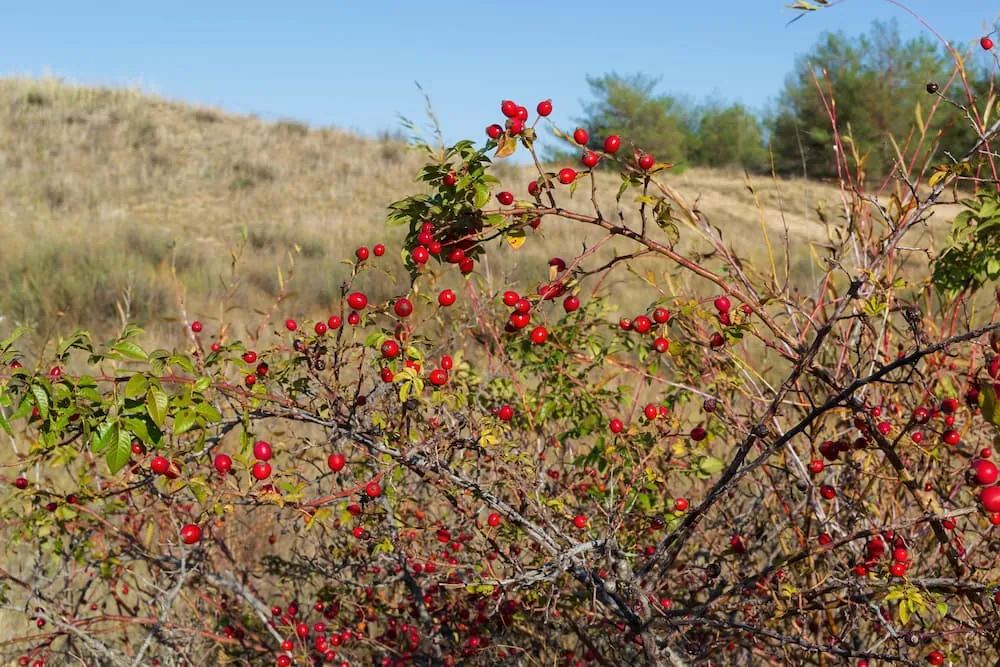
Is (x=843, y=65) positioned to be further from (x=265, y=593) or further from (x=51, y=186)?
(x=265, y=593)

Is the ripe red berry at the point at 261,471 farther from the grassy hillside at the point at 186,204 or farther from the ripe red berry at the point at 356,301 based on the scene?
the grassy hillside at the point at 186,204

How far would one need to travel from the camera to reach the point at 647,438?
2441 millimetres

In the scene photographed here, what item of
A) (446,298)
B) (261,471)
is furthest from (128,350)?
(446,298)

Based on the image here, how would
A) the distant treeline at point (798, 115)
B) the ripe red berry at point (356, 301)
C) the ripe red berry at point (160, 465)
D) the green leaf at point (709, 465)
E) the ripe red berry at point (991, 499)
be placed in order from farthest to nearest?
the distant treeline at point (798, 115), the green leaf at point (709, 465), the ripe red berry at point (356, 301), the ripe red berry at point (160, 465), the ripe red berry at point (991, 499)

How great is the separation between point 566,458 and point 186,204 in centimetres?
1621

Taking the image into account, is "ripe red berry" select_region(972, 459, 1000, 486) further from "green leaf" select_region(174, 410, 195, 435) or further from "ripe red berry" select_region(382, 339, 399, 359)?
"green leaf" select_region(174, 410, 195, 435)

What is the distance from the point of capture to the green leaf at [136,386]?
1.30 m

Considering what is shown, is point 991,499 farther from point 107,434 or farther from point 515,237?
point 107,434

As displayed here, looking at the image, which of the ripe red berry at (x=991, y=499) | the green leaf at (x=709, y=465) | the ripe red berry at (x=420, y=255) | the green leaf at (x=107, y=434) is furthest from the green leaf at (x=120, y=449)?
the green leaf at (x=709, y=465)

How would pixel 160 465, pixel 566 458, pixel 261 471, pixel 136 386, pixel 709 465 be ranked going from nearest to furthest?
1. pixel 136 386
2. pixel 160 465
3. pixel 261 471
4. pixel 709 465
5. pixel 566 458

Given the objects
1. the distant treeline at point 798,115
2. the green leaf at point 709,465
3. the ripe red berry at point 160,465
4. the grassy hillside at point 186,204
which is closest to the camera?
the ripe red berry at point 160,465

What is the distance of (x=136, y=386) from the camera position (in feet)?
4.31

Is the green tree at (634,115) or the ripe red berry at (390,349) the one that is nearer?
the ripe red berry at (390,349)

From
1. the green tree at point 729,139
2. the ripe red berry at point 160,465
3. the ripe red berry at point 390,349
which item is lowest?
the ripe red berry at point 160,465
